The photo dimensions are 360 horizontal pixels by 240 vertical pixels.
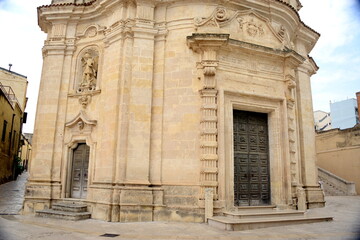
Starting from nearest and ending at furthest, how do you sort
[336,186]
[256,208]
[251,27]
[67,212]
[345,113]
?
[67,212] → [256,208] → [251,27] → [336,186] → [345,113]

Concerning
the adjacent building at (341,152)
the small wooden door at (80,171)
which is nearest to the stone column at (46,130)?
the small wooden door at (80,171)

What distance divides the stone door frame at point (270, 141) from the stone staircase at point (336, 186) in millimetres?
12653

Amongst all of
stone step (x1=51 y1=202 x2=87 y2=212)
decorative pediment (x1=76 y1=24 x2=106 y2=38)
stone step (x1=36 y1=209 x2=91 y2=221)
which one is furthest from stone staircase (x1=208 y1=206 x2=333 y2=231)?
decorative pediment (x1=76 y1=24 x2=106 y2=38)

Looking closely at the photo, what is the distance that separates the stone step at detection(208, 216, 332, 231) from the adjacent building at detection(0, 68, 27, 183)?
19.9 m

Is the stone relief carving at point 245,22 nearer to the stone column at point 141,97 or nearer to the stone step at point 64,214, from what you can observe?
the stone column at point 141,97

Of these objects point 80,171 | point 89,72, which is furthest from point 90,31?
point 80,171

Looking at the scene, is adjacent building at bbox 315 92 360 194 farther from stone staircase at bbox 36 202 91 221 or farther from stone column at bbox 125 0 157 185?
stone staircase at bbox 36 202 91 221

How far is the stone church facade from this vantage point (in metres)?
10.5

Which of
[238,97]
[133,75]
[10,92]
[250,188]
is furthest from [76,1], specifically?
[10,92]

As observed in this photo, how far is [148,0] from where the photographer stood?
1154 centimetres

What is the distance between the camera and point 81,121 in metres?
12.4

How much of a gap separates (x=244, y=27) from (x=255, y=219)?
23.3 ft

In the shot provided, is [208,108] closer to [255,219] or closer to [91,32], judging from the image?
[255,219]

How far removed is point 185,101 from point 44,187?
21.0ft
